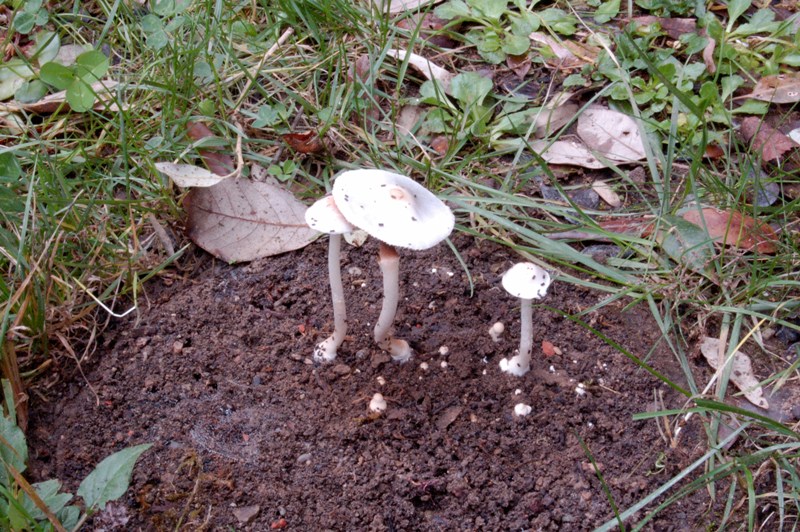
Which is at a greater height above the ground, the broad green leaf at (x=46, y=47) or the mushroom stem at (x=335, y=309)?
the broad green leaf at (x=46, y=47)

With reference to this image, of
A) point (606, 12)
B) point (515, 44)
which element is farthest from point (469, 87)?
point (606, 12)

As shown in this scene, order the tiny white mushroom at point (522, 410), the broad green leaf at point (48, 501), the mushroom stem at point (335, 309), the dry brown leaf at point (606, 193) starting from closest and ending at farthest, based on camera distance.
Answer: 1. the broad green leaf at point (48, 501)
2. the mushroom stem at point (335, 309)
3. the tiny white mushroom at point (522, 410)
4. the dry brown leaf at point (606, 193)

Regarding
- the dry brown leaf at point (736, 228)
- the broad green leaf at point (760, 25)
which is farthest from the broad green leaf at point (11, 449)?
the broad green leaf at point (760, 25)

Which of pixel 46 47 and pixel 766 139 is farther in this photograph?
pixel 46 47

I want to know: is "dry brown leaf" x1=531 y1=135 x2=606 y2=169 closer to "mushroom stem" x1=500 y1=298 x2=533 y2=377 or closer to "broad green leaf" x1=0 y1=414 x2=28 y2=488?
"mushroom stem" x1=500 y1=298 x2=533 y2=377

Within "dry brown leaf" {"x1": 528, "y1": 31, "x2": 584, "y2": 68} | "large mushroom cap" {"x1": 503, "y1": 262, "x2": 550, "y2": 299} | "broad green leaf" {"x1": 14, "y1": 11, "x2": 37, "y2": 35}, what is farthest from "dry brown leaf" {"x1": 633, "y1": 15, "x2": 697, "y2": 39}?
"broad green leaf" {"x1": 14, "y1": 11, "x2": 37, "y2": 35}

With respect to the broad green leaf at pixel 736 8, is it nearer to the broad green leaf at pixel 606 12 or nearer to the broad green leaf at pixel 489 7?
the broad green leaf at pixel 606 12

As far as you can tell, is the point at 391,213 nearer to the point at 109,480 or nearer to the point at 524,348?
the point at 524,348
